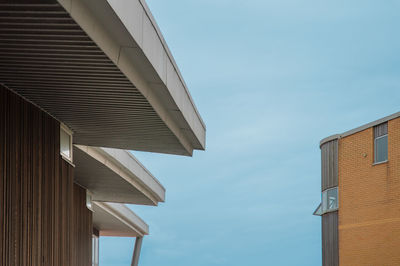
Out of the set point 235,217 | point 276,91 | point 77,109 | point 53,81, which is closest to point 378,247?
point 77,109

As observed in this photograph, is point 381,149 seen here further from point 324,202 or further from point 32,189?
point 32,189

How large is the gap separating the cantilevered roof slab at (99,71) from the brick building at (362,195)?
907 centimetres

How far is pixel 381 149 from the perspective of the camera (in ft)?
70.2

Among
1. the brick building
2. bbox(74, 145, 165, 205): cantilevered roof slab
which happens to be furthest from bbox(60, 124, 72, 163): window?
the brick building

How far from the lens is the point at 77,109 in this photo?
456 inches

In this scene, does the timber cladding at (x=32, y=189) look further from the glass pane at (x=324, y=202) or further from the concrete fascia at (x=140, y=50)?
the glass pane at (x=324, y=202)

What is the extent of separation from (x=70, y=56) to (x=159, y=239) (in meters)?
144

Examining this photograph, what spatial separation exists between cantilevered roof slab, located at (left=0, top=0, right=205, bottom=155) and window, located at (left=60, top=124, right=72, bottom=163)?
5.1 inches

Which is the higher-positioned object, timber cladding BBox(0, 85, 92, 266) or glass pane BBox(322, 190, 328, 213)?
glass pane BBox(322, 190, 328, 213)

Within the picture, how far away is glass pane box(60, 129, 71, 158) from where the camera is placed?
12664mm

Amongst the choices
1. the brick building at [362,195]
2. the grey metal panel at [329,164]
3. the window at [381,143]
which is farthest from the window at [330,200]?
the window at [381,143]

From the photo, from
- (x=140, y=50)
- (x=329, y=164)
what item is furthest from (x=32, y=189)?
(x=329, y=164)

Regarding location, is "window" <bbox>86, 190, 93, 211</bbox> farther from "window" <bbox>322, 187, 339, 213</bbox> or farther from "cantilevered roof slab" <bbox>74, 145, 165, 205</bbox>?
"window" <bbox>322, 187, 339, 213</bbox>

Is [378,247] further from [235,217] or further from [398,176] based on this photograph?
[235,217]
